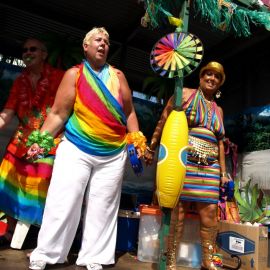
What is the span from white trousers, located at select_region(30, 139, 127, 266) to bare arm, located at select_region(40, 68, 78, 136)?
0.49ft

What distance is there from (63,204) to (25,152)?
2.61 ft

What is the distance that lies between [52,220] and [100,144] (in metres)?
0.65

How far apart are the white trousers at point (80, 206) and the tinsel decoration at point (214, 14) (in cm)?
116

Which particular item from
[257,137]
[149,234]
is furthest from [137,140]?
[257,137]

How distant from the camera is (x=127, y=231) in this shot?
139 inches

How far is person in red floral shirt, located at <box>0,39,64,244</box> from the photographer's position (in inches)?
118

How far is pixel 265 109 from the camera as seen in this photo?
5285 millimetres

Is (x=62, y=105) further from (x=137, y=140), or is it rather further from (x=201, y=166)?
(x=201, y=166)

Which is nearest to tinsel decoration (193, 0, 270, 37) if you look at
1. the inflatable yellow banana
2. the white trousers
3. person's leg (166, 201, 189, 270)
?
the inflatable yellow banana

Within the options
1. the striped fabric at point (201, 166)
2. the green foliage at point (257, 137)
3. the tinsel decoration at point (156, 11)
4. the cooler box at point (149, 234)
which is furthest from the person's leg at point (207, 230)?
the green foliage at point (257, 137)

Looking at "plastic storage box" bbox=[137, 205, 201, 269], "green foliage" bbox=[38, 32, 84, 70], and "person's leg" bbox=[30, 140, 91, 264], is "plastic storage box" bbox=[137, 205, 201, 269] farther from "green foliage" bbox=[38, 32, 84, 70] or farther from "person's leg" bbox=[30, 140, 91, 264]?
"green foliage" bbox=[38, 32, 84, 70]

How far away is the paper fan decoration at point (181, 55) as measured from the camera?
257cm

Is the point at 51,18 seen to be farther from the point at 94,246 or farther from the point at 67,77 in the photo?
the point at 94,246

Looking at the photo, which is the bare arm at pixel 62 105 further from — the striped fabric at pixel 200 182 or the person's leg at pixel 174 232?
the person's leg at pixel 174 232
